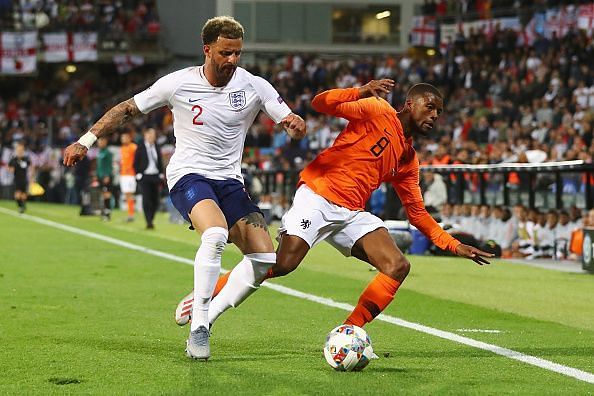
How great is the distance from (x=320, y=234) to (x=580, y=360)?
6.21 feet

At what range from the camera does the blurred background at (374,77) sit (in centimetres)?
2264

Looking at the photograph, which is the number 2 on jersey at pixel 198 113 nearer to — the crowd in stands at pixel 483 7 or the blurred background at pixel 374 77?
the blurred background at pixel 374 77

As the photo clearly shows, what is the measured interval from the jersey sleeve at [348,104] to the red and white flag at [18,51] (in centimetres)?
4198

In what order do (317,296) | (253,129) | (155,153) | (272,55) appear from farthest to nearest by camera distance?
(272,55)
(253,129)
(155,153)
(317,296)

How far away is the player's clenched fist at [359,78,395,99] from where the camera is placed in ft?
27.1

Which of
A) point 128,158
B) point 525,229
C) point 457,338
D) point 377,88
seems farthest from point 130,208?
point 377,88

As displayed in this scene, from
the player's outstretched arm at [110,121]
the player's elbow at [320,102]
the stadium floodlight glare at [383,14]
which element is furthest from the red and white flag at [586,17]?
the stadium floodlight glare at [383,14]

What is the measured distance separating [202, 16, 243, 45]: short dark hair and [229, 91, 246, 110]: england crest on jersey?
0.38 meters

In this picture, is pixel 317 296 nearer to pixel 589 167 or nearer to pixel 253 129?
pixel 589 167

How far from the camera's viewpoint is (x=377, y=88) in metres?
8.29

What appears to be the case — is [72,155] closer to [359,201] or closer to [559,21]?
[359,201]

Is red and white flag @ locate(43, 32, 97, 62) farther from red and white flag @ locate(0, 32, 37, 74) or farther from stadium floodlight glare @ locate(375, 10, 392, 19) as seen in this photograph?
stadium floodlight glare @ locate(375, 10, 392, 19)

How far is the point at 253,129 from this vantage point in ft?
139

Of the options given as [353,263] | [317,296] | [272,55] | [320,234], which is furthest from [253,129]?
[320,234]
